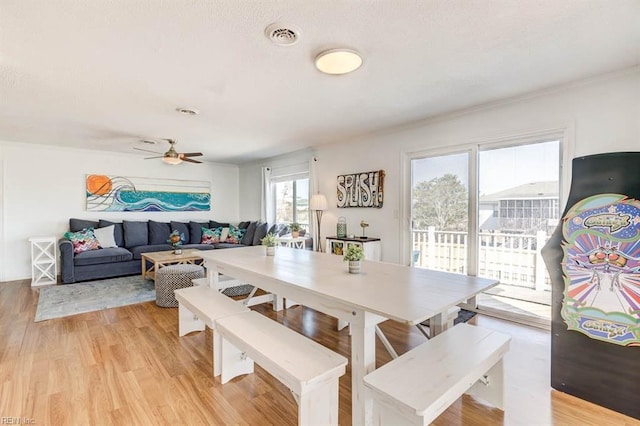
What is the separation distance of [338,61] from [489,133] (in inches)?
83.0

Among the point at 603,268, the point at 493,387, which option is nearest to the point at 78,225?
the point at 493,387

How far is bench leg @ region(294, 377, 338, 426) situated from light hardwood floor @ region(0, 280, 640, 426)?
0.33 metres

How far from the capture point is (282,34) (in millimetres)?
1920

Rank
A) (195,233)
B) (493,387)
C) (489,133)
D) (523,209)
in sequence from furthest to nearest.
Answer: (195,233)
(489,133)
(523,209)
(493,387)

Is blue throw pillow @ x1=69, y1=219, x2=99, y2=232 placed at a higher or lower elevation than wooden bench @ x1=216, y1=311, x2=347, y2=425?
higher

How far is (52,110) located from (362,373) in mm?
4176

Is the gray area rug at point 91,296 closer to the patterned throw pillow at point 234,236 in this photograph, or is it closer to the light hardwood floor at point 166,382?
the light hardwood floor at point 166,382

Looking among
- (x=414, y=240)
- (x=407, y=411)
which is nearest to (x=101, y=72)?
(x=407, y=411)

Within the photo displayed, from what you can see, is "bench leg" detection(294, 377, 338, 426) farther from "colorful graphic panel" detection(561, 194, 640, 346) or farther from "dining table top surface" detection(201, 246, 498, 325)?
"colorful graphic panel" detection(561, 194, 640, 346)

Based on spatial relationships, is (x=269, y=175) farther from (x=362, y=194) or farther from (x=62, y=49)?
(x=62, y=49)

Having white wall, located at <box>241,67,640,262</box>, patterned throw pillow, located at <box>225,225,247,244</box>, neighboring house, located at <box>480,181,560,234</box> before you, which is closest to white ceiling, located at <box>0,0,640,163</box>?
white wall, located at <box>241,67,640,262</box>

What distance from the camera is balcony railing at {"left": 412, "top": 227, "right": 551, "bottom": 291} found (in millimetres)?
3346

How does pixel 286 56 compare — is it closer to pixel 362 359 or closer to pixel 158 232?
pixel 362 359

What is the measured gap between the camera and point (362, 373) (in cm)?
147
